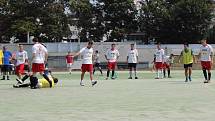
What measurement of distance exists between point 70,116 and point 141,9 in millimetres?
68766

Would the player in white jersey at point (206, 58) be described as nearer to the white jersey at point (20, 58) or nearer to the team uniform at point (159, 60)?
the team uniform at point (159, 60)

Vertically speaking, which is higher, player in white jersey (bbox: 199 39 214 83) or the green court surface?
player in white jersey (bbox: 199 39 214 83)

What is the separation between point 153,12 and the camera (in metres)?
76.9

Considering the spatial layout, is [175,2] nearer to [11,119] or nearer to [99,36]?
[99,36]

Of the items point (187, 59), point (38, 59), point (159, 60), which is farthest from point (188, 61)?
point (38, 59)

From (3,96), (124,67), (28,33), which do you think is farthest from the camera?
(28,33)

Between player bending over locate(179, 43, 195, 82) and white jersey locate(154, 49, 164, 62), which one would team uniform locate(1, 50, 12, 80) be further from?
player bending over locate(179, 43, 195, 82)

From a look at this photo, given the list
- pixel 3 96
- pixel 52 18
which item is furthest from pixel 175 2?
pixel 3 96

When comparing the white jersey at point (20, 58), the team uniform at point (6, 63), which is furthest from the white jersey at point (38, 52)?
the team uniform at point (6, 63)

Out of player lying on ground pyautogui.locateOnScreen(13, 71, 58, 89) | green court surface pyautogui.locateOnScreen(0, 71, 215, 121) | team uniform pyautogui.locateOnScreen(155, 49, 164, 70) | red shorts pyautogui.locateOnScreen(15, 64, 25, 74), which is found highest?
team uniform pyautogui.locateOnScreen(155, 49, 164, 70)

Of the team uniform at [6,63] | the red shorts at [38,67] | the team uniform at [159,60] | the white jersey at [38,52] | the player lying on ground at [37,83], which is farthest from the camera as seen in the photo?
the team uniform at [159,60]

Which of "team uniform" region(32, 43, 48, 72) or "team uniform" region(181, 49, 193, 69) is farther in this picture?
"team uniform" region(181, 49, 193, 69)

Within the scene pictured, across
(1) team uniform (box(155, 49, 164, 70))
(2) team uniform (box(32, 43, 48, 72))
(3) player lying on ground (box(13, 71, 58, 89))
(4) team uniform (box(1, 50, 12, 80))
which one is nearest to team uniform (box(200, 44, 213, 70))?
(1) team uniform (box(155, 49, 164, 70))

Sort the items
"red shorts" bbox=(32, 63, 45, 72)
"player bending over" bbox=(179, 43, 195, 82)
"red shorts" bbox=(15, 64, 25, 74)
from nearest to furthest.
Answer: "red shorts" bbox=(32, 63, 45, 72), "red shorts" bbox=(15, 64, 25, 74), "player bending over" bbox=(179, 43, 195, 82)
